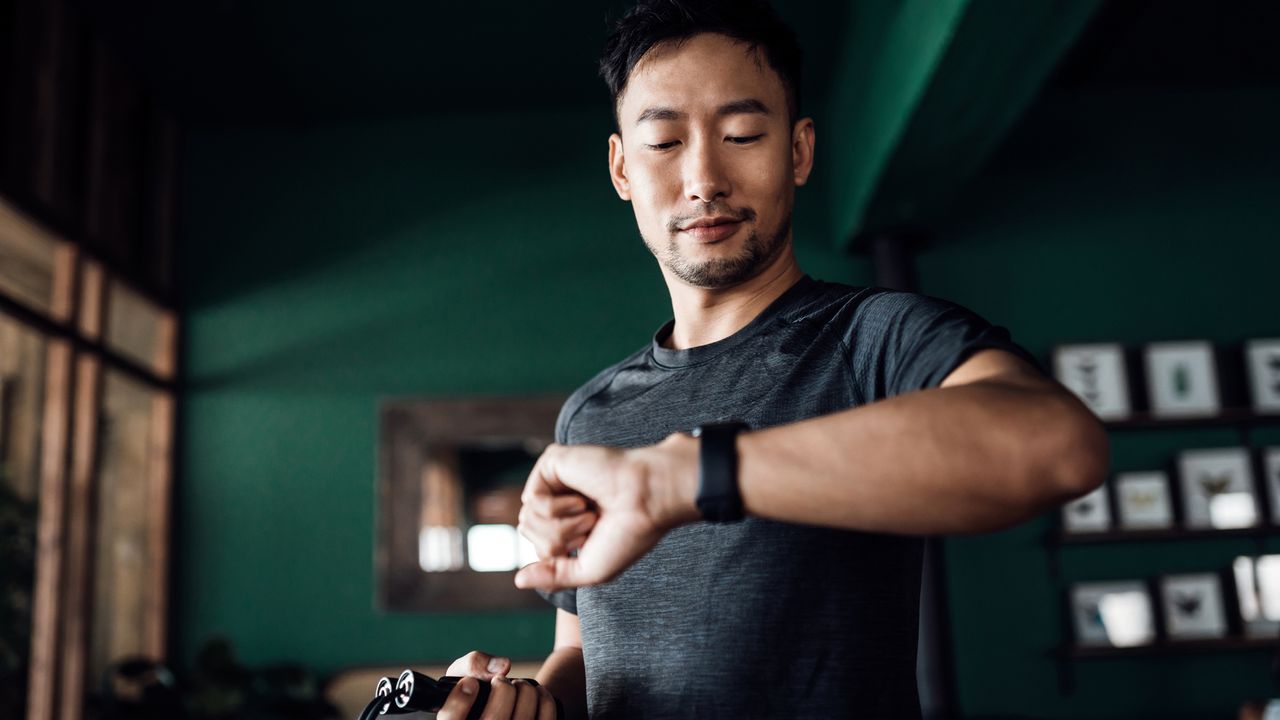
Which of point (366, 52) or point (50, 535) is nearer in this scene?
point (50, 535)

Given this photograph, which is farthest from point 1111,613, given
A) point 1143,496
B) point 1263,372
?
point 1263,372

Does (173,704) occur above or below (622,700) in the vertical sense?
below

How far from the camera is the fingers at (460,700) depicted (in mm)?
901

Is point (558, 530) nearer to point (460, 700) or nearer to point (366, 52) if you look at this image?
point (460, 700)

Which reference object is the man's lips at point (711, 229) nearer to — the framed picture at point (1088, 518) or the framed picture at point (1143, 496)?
the framed picture at point (1088, 518)

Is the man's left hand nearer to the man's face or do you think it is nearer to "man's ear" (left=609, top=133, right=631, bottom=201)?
the man's face

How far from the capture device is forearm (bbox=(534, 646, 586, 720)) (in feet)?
3.76

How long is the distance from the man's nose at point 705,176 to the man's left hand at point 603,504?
380 mm

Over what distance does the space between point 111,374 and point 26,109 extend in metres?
1.17

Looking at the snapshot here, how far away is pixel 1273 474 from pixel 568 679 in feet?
14.3

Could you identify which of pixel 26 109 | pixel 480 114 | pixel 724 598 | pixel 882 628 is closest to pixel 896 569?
pixel 882 628

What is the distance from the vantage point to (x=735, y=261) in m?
1.05

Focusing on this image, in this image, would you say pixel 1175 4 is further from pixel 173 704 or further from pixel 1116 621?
pixel 173 704

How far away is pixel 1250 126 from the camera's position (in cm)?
491
